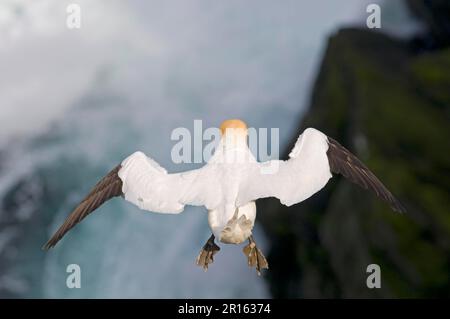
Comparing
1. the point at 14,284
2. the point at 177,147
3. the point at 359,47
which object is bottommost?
the point at 14,284

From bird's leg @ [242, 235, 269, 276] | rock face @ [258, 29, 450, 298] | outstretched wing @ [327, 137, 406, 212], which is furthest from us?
rock face @ [258, 29, 450, 298]

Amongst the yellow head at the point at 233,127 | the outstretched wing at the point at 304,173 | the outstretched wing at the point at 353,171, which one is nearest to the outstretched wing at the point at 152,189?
the outstretched wing at the point at 304,173

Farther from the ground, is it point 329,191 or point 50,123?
point 50,123

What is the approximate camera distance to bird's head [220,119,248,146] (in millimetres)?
7258

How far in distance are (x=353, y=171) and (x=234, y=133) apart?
4.56 ft

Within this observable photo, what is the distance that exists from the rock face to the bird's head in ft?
28.1

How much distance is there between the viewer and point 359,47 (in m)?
20.9

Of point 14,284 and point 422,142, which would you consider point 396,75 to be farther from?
point 14,284

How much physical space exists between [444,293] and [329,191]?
4397 millimetres

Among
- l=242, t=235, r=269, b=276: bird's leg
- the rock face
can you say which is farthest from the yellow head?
the rock face

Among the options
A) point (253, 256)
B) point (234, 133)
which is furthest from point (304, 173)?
point (253, 256)

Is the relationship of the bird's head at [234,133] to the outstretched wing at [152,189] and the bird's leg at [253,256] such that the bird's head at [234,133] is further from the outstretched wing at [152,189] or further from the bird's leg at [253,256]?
the bird's leg at [253,256]

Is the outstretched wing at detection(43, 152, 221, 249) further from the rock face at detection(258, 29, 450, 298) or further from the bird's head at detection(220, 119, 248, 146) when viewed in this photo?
the rock face at detection(258, 29, 450, 298)

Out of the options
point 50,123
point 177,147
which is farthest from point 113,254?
point 177,147
